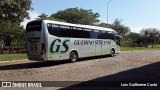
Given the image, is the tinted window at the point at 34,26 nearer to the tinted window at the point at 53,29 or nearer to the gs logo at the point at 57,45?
the tinted window at the point at 53,29

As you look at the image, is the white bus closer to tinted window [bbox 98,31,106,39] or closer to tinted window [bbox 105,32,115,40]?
tinted window [bbox 98,31,106,39]

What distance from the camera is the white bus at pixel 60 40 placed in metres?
19.0

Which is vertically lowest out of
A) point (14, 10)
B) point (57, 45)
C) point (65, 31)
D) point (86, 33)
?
point (57, 45)

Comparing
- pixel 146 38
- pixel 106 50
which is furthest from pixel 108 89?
pixel 146 38

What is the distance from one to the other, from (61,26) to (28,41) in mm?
2601

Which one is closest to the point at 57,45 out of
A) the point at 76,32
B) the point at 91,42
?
the point at 76,32

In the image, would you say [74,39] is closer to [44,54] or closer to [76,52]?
[76,52]

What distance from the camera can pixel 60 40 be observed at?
20.2 metres

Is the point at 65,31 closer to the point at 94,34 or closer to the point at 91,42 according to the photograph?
the point at 91,42

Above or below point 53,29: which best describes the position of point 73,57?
below

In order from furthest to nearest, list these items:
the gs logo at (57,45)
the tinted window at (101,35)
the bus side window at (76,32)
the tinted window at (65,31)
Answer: the tinted window at (101,35) → the bus side window at (76,32) → the tinted window at (65,31) → the gs logo at (57,45)

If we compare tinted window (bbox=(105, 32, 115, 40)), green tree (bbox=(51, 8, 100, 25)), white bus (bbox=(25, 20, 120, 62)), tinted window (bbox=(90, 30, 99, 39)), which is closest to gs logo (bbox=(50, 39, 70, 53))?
white bus (bbox=(25, 20, 120, 62))

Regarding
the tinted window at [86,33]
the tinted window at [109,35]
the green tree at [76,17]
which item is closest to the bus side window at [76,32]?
the tinted window at [86,33]

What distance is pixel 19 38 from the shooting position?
5612 centimetres
